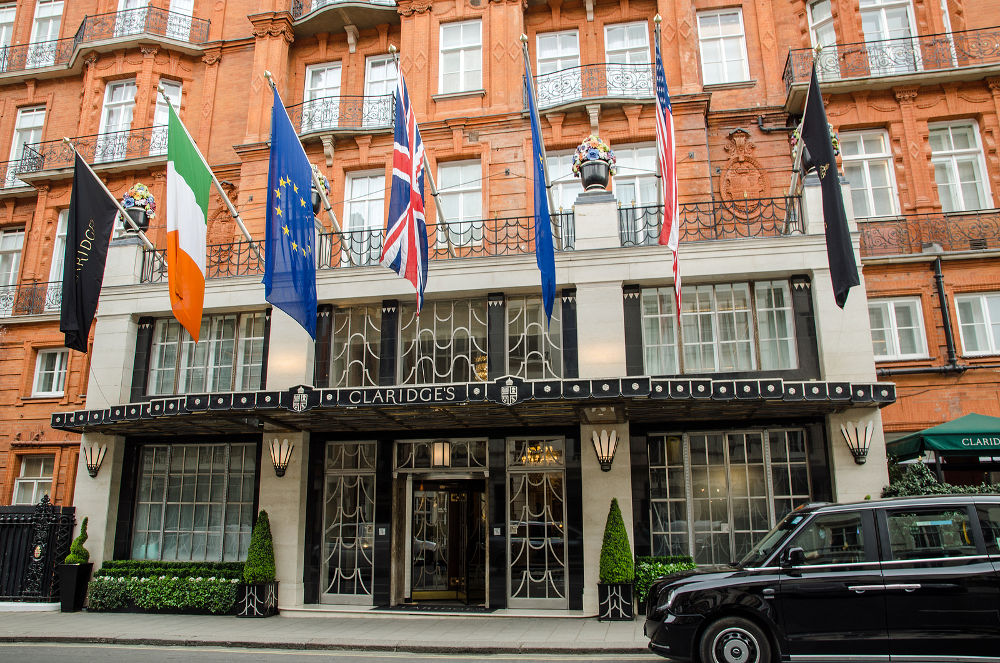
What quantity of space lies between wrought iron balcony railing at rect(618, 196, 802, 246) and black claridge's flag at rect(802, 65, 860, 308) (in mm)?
2425

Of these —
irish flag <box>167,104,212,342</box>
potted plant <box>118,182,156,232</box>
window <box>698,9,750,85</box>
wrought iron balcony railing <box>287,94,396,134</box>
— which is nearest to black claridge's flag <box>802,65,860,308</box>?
window <box>698,9,750,85</box>

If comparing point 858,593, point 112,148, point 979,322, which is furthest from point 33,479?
point 979,322

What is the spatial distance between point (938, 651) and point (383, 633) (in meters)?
8.45

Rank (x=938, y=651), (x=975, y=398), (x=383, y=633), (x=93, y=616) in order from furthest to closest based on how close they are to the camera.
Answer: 1. (x=975, y=398)
2. (x=93, y=616)
3. (x=383, y=633)
4. (x=938, y=651)

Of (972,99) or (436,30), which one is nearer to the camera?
(972,99)

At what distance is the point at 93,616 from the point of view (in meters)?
14.9

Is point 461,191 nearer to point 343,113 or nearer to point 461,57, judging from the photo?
point 461,57

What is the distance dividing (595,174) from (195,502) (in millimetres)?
11688

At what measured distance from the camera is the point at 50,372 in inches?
862

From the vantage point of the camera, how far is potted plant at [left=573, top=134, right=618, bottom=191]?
15742mm

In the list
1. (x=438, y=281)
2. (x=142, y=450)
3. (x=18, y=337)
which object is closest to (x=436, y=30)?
(x=438, y=281)

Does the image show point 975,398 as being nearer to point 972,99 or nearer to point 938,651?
point 972,99

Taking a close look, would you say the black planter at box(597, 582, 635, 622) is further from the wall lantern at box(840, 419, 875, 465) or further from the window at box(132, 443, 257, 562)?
the window at box(132, 443, 257, 562)

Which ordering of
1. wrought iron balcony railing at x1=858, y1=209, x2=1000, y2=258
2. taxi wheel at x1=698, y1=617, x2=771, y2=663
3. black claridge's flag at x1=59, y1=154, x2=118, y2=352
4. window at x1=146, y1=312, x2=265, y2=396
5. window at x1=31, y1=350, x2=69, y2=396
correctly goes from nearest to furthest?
taxi wheel at x1=698, y1=617, x2=771, y2=663 < black claridge's flag at x1=59, y1=154, x2=118, y2=352 < window at x1=146, y1=312, x2=265, y2=396 < wrought iron balcony railing at x1=858, y1=209, x2=1000, y2=258 < window at x1=31, y1=350, x2=69, y2=396
